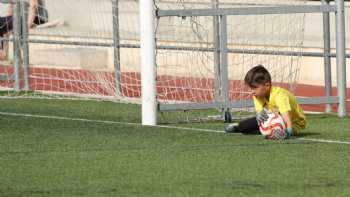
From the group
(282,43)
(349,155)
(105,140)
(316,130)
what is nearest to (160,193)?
(349,155)

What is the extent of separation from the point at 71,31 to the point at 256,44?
316cm

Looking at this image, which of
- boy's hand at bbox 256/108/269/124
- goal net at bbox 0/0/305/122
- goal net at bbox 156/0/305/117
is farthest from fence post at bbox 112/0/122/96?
boy's hand at bbox 256/108/269/124

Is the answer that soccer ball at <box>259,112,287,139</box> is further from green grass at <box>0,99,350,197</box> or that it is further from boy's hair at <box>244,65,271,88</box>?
boy's hair at <box>244,65,271,88</box>

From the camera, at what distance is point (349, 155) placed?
10.7 meters

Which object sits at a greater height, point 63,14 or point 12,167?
point 63,14

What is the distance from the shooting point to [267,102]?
39.7ft

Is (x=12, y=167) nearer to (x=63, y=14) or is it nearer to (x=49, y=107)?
(x=49, y=107)

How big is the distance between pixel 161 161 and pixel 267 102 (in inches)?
80.9

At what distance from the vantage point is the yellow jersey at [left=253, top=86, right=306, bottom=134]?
38.8ft

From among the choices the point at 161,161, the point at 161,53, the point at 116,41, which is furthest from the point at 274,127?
the point at 116,41

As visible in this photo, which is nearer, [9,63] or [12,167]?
[12,167]

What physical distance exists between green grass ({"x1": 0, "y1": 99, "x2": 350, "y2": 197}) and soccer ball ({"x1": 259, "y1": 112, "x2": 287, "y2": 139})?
9 cm

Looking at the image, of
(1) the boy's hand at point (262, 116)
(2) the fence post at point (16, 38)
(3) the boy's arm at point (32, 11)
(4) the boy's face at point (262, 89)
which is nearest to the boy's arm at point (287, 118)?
(1) the boy's hand at point (262, 116)

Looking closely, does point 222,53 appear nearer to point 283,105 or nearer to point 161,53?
point 283,105
